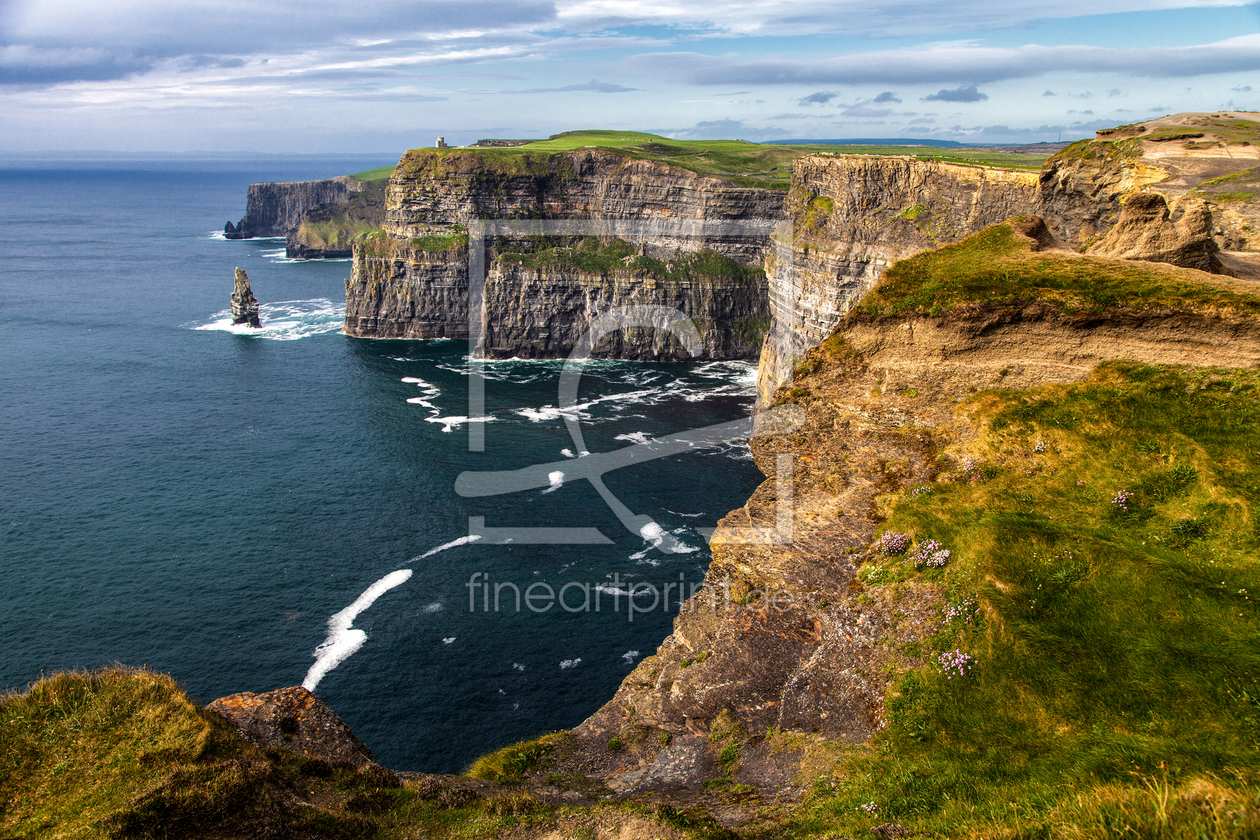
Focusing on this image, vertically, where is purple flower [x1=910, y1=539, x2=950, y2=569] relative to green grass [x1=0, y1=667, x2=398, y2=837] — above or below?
above

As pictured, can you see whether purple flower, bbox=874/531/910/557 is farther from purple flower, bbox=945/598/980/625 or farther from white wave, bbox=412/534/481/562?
white wave, bbox=412/534/481/562

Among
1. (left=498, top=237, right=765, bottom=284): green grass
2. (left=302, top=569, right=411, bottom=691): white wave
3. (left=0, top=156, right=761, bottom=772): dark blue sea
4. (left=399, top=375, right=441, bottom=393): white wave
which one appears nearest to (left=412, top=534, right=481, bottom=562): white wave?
(left=0, top=156, right=761, bottom=772): dark blue sea

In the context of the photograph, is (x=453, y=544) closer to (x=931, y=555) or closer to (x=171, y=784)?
(x=171, y=784)

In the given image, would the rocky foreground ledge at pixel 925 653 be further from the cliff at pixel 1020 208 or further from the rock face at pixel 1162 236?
the cliff at pixel 1020 208

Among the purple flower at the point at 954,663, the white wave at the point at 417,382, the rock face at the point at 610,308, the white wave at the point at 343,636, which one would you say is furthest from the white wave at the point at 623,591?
the rock face at the point at 610,308

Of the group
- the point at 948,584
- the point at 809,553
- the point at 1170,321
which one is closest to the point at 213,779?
the point at 809,553

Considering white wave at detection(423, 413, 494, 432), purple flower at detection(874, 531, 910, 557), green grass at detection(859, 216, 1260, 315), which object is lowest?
white wave at detection(423, 413, 494, 432)

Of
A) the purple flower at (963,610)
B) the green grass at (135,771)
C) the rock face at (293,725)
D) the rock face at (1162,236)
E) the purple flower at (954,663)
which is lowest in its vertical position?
the rock face at (293,725)
